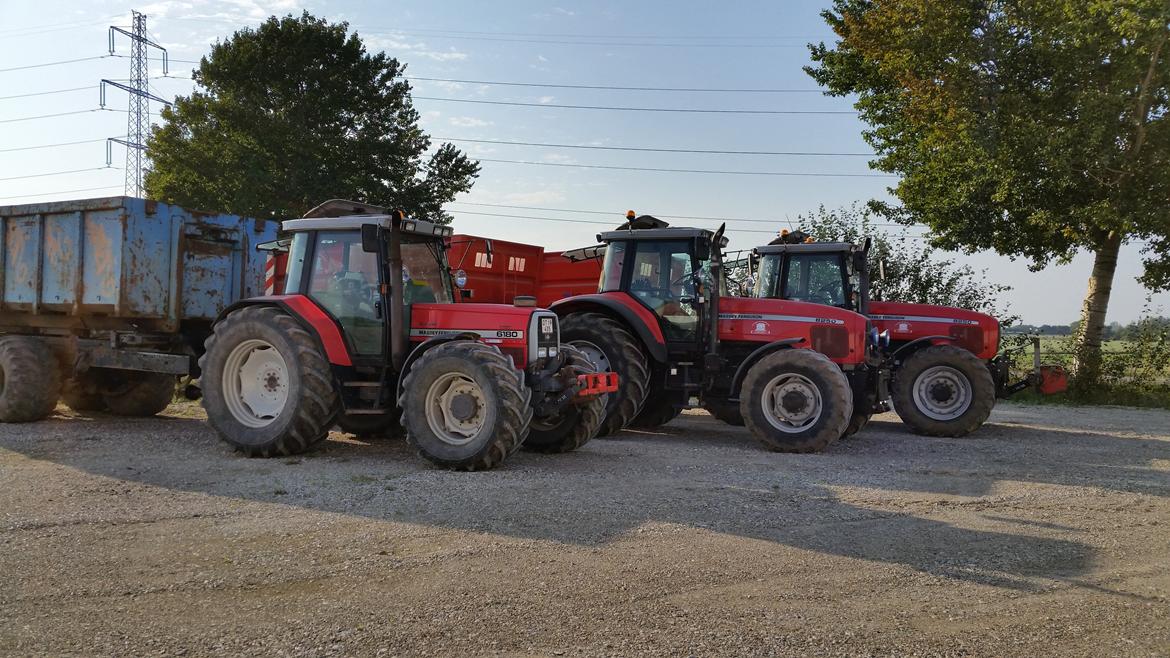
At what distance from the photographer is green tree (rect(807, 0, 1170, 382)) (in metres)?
14.5

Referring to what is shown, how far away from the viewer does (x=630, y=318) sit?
1005 centimetres

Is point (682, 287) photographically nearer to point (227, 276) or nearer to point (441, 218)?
point (227, 276)

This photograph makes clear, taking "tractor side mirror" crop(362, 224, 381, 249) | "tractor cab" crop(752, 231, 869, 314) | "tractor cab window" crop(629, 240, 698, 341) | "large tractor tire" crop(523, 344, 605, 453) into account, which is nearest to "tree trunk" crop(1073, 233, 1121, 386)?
"tractor cab" crop(752, 231, 869, 314)

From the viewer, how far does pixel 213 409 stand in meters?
8.19

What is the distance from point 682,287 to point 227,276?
18.4 feet

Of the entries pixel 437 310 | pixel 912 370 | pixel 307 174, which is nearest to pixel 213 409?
pixel 437 310

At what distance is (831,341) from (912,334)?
104 inches

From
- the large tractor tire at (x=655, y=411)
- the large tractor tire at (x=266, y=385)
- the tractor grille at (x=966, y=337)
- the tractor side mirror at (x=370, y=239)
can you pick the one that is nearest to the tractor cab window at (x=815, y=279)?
the tractor grille at (x=966, y=337)

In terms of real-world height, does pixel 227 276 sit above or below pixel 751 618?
above

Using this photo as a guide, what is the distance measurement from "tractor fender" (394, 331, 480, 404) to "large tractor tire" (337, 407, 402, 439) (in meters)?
0.87

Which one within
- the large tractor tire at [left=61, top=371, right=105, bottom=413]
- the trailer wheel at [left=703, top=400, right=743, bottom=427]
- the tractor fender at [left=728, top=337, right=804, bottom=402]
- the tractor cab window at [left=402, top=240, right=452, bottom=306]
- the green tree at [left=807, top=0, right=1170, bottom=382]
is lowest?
the large tractor tire at [left=61, top=371, right=105, bottom=413]

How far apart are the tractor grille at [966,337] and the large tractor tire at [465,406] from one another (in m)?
7.14

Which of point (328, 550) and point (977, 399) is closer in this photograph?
→ point (328, 550)

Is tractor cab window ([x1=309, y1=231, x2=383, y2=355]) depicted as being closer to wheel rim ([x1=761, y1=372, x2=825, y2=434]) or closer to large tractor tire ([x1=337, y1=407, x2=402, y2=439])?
large tractor tire ([x1=337, y1=407, x2=402, y2=439])
